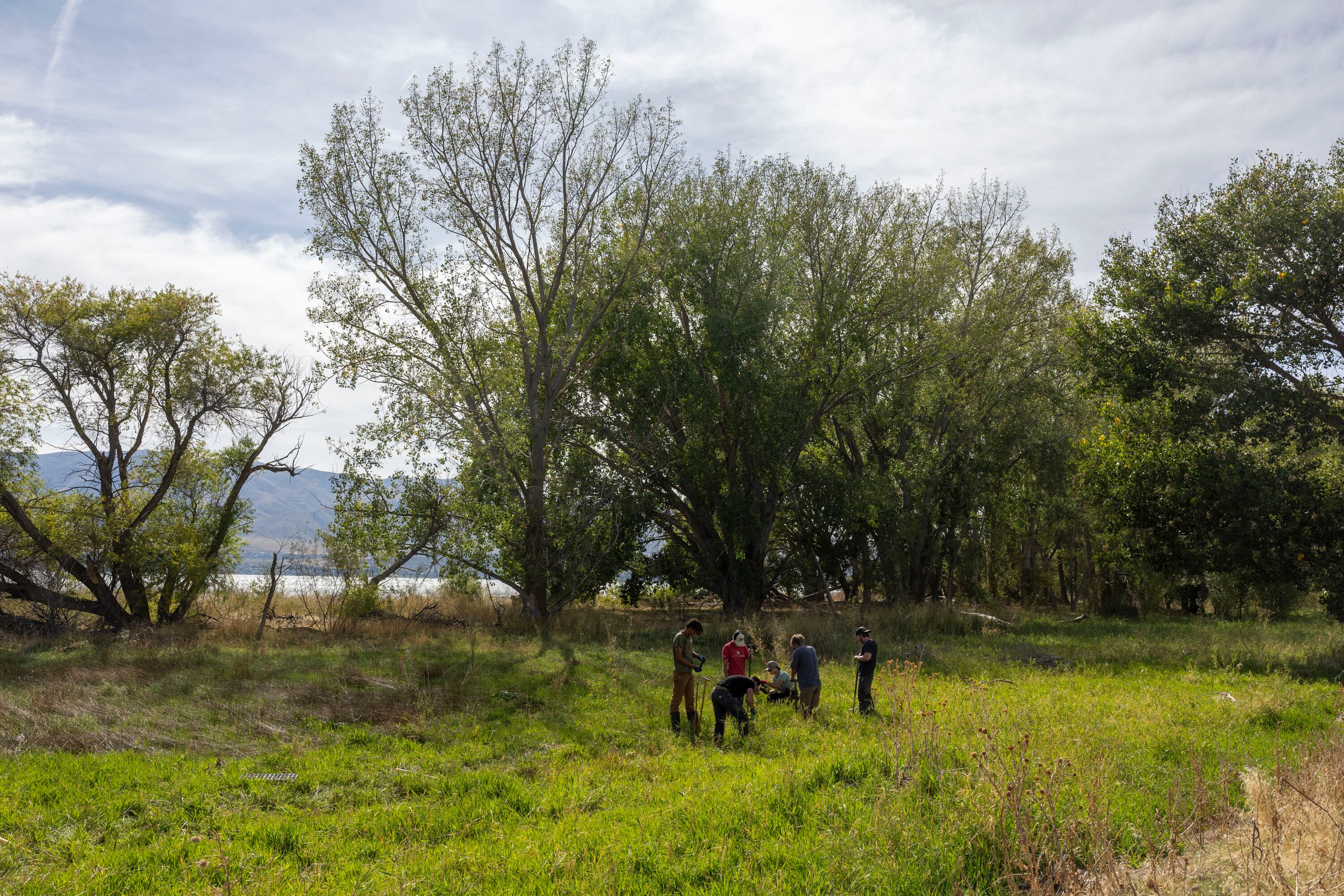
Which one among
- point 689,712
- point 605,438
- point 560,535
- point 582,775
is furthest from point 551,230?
point 582,775

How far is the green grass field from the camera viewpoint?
19.4ft

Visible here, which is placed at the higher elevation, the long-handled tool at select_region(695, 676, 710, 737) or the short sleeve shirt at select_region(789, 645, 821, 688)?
the short sleeve shirt at select_region(789, 645, 821, 688)

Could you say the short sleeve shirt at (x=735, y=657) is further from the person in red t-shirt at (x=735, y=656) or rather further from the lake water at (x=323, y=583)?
the lake water at (x=323, y=583)

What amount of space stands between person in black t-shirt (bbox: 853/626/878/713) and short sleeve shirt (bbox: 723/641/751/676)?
1.84 metres

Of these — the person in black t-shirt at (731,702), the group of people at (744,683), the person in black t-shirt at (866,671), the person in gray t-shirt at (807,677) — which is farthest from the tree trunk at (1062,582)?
the person in black t-shirt at (731,702)

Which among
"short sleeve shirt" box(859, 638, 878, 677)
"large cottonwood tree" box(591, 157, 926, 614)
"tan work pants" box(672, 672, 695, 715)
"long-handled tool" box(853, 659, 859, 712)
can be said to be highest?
"large cottonwood tree" box(591, 157, 926, 614)

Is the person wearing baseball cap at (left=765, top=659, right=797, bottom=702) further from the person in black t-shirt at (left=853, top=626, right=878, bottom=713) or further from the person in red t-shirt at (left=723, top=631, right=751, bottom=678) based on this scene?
the person in black t-shirt at (left=853, top=626, right=878, bottom=713)

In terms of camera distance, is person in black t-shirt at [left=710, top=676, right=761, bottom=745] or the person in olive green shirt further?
the person in olive green shirt

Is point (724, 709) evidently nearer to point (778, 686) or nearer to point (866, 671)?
point (778, 686)

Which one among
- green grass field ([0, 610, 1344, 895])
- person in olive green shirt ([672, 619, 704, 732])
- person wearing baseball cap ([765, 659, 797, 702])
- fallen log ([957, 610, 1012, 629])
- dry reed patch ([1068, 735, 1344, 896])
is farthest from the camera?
fallen log ([957, 610, 1012, 629])

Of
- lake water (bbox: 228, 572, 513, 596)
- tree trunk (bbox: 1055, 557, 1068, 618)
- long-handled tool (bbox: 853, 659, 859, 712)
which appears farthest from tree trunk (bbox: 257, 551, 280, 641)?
tree trunk (bbox: 1055, 557, 1068, 618)

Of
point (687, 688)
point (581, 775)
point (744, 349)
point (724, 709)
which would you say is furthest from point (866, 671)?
point (744, 349)

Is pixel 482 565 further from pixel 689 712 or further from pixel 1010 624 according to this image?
pixel 1010 624

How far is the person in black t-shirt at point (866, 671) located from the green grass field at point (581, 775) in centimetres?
47
